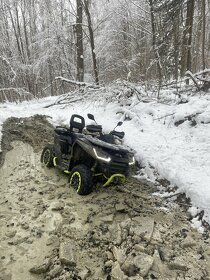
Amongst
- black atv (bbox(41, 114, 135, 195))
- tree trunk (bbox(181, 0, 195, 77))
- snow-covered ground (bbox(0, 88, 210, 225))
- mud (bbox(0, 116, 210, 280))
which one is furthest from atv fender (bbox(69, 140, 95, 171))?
tree trunk (bbox(181, 0, 195, 77))

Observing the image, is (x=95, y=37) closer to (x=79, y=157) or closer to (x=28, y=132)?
(x=28, y=132)

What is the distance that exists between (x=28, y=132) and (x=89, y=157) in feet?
14.7

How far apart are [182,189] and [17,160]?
4.23 metres

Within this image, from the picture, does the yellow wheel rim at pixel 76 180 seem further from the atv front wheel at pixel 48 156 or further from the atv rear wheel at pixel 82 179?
the atv front wheel at pixel 48 156

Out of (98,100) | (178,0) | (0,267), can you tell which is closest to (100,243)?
(0,267)

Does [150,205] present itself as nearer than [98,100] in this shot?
Yes

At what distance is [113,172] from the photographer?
195 inches

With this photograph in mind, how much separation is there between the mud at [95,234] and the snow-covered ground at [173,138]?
38 centimetres

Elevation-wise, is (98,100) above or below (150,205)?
above

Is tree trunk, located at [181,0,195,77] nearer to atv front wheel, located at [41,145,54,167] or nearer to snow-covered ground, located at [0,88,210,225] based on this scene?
snow-covered ground, located at [0,88,210,225]

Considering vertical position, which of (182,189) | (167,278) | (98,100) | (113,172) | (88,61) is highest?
(88,61)

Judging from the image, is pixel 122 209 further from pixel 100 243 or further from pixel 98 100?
pixel 98 100

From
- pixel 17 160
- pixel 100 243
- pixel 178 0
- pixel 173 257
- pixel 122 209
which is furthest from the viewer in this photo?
pixel 178 0

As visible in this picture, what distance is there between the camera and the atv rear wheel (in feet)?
16.5
